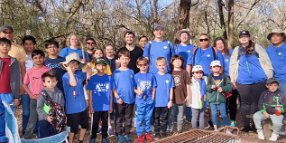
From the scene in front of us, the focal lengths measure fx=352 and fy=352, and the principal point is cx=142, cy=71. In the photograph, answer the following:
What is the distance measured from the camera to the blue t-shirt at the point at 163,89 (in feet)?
18.3

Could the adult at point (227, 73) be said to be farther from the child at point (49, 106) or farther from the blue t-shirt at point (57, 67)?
the child at point (49, 106)

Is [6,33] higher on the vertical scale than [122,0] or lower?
lower

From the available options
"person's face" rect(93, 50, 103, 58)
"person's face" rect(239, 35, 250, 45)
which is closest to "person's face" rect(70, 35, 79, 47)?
"person's face" rect(93, 50, 103, 58)

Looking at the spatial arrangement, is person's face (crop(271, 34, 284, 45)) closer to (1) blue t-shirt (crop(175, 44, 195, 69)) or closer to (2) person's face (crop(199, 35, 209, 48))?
(2) person's face (crop(199, 35, 209, 48))

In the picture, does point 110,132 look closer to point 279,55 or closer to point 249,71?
point 249,71

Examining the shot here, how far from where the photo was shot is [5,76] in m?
4.77

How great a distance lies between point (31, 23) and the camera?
9422 millimetres

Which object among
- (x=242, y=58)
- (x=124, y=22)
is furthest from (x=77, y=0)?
(x=242, y=58)

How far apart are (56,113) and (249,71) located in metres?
3.13

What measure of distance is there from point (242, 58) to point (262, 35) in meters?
15.7

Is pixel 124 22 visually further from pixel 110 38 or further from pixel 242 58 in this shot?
pixel 242 58

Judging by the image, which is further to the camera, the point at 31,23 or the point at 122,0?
the point at 122,0

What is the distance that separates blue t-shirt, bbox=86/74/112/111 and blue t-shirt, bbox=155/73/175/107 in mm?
812

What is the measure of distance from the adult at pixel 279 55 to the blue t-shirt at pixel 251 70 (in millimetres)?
298
